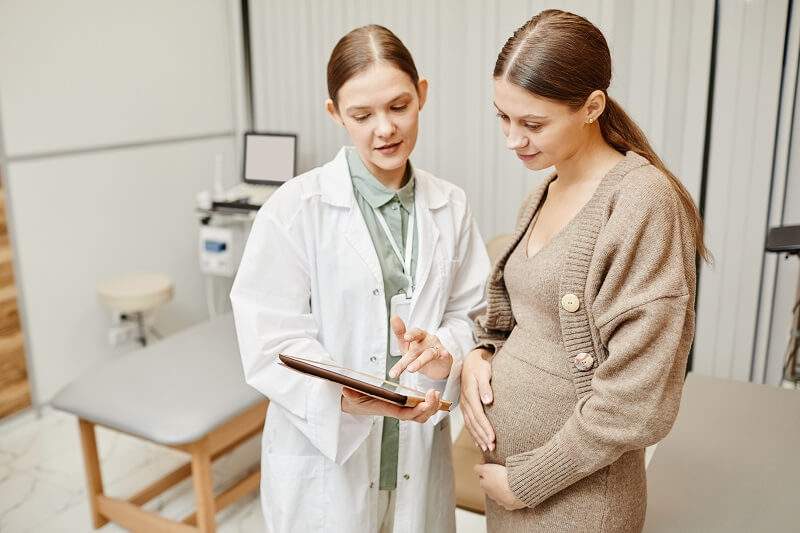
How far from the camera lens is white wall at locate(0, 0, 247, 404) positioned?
2.98 m

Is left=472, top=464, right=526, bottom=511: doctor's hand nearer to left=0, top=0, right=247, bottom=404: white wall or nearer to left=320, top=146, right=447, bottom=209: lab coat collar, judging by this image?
left=320, top=146, right=447, bottom=209: lab coat collar

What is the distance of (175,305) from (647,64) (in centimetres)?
262

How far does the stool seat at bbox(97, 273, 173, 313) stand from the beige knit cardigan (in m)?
2.41

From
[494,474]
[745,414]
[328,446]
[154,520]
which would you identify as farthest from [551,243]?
[154,520]

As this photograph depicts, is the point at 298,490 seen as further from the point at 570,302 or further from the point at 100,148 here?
the point at 100,148

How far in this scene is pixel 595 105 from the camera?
107 centimetres

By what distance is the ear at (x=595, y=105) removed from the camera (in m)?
1.06

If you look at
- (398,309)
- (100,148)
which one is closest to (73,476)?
(100,148)

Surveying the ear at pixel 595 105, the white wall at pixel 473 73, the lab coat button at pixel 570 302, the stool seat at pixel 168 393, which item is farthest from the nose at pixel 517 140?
the white wall at pixel 473 73

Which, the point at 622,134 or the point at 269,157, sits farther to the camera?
the point at 269,157

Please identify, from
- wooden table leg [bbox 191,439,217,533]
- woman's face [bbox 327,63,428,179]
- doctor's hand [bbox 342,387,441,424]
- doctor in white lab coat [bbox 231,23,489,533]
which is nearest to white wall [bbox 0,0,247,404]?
wooden table leg [bbox 191,439,217,533]

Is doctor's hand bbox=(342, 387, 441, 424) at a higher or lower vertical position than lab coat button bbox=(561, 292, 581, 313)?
lower

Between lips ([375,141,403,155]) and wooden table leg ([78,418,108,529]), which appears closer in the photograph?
lips ([375,141,403,155])

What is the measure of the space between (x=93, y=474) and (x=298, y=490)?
127 centimetres
